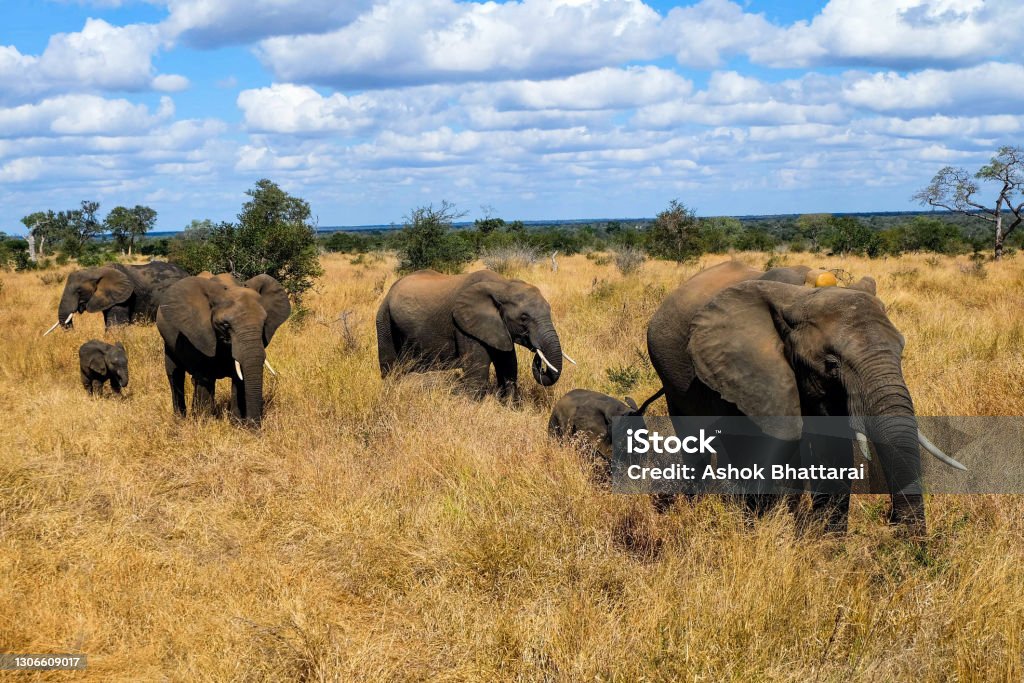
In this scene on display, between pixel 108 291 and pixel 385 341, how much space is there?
7.13 metres

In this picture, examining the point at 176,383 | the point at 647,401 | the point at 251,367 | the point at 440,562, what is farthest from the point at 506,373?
the point at 440,562

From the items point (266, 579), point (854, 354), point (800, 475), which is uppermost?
point (854, 354)

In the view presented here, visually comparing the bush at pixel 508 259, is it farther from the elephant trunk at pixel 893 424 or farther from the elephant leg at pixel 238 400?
the elephant trunk at pixel 893 424

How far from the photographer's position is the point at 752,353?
4.91 m

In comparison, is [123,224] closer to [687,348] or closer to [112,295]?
[112,295]

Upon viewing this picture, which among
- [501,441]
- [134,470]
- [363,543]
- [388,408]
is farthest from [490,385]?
[363,543]

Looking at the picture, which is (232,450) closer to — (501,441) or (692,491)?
(501,441)

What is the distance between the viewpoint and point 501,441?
6863 mm

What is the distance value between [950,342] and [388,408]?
22.3ft

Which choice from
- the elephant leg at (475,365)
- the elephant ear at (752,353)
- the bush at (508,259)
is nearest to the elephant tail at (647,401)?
the elephant ear at (752,353)

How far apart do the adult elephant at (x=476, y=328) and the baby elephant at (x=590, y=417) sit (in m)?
1.46

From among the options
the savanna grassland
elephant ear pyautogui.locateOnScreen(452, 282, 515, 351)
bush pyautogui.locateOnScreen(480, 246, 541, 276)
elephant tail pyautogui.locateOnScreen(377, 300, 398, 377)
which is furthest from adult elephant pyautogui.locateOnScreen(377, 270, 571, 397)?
bush pyautogui.locateOnScreen(480, 246, 541, 276)

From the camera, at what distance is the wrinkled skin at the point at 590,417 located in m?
7.05

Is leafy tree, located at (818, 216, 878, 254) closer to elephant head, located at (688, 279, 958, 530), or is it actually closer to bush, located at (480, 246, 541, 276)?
bush, located at (480, 246, 541, 276)
